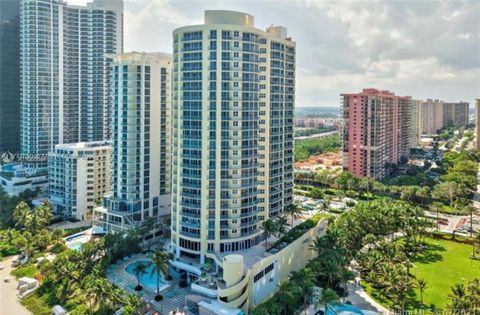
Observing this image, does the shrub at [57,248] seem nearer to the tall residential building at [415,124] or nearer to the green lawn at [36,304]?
the green lawn at [36,304]

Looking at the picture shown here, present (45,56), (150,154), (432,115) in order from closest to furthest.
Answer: (150,154), (45,56), (432,115)

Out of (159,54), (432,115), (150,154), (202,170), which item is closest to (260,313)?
(202,170)

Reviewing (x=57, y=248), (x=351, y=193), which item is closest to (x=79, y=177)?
(x=57, y=248)

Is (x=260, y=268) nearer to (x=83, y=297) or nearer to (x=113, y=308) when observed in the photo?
(x=113, y=308)

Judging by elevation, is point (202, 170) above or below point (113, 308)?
above

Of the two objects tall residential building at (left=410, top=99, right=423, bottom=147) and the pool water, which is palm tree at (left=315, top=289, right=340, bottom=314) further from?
tall residential building at (left=410, top=99, right=423, bottom=147)

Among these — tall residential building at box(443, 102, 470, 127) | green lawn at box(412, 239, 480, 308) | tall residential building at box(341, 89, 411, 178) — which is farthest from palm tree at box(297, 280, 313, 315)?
tall residential building at box(443, 102, 470, 127)
